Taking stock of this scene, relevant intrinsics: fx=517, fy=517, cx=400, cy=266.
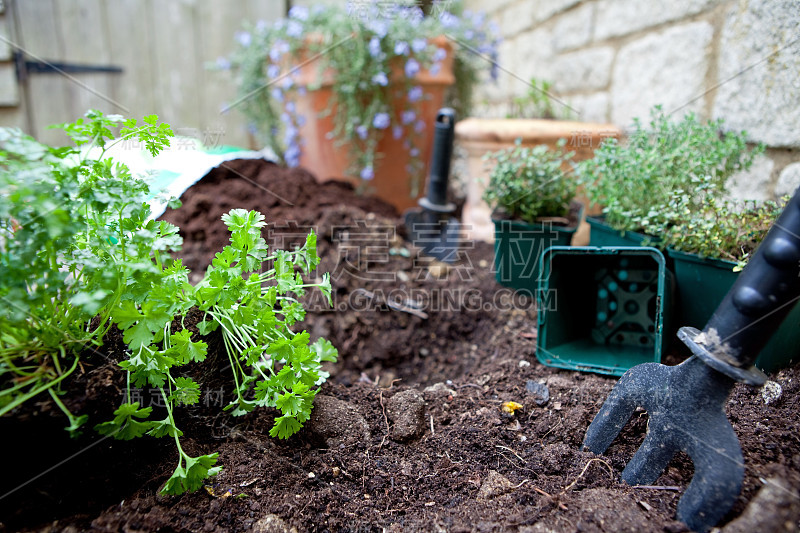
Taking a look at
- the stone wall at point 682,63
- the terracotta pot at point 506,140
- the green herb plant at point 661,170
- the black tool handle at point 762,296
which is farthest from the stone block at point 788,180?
the black tool handle at point 762,296

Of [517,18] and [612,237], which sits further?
[517,18]

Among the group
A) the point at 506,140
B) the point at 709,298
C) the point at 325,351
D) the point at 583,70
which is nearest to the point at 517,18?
the point at 583,70

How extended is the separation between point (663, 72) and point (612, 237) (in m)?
0.95

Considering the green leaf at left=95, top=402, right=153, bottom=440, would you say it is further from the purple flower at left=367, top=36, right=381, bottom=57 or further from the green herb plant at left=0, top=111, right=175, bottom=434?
the purple flower at left=367, top=36, right=381, bottom=57

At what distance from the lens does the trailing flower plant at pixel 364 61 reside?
2.62m

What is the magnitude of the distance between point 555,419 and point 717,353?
42 centimetres

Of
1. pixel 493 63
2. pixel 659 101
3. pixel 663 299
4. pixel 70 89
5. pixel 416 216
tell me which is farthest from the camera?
pixel 70 89

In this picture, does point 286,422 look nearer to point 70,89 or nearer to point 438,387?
point 438,387

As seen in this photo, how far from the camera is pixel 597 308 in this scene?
1.68 metres

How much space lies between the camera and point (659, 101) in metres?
2.17

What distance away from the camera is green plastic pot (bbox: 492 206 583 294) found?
192 cm

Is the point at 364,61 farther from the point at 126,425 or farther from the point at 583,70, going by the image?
the point at 126,425

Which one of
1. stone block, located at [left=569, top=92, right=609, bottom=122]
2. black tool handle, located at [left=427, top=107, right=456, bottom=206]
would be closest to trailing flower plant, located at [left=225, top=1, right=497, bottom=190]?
black tool handle, located at [left=427, top=107, right=456, bottom=206]

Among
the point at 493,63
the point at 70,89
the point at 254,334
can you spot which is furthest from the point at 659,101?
the point at 70,89
